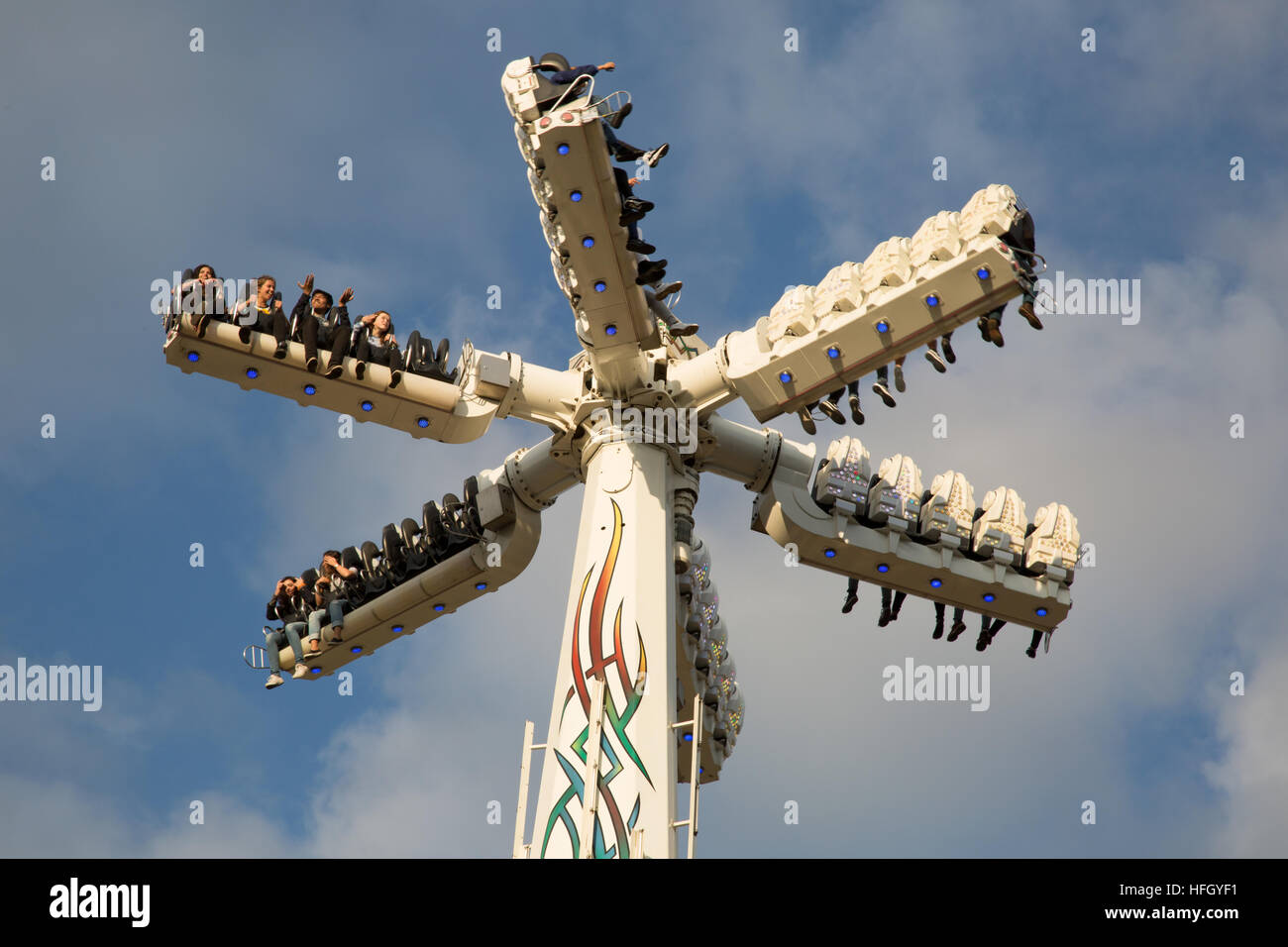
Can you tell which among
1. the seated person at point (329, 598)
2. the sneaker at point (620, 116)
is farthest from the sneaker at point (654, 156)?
the seated person at point (329, 598)

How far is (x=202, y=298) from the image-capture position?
2722 cm

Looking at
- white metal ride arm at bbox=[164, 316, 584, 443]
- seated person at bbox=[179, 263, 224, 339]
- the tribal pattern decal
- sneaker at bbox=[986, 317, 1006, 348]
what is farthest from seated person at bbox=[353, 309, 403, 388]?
sneaker at bbox=[986, 317, 1006, 348]

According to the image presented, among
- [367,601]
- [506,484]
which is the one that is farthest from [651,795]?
[367,601]

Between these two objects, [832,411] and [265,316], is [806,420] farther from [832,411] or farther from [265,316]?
[265,316]

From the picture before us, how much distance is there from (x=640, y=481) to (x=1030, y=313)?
6588mm

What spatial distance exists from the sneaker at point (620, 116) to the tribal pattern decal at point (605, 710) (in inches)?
232

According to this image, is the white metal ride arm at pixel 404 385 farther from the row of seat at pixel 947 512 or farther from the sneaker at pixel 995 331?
the sneaker at pixel 995 331

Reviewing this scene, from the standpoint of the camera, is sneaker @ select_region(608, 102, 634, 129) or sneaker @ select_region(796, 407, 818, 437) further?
sneaker @ select_region(796, 407, 818, 437)

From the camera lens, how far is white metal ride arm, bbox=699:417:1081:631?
98.7ft

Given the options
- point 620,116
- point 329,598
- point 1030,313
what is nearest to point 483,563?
point 329,598

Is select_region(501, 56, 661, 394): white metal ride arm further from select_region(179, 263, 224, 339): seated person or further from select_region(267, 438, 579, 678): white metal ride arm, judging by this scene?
select_region(179, 263, 224, 339): seated person

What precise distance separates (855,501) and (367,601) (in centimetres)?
932

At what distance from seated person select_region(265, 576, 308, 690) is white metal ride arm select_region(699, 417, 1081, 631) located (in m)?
9.09

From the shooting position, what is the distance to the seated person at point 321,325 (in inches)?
1091
